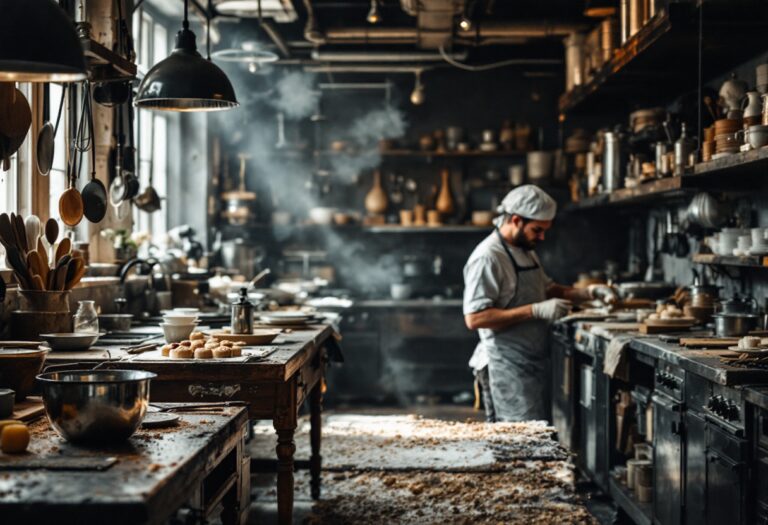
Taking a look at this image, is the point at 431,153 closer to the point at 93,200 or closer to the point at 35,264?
the point at 93,200

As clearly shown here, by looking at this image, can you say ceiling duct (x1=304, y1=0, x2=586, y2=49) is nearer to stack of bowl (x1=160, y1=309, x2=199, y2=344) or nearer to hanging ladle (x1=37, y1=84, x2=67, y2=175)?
hanging ladle (x1=37, y1=84, x2=67, y2=175)

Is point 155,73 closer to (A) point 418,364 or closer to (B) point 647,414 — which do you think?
(B) point 647,414

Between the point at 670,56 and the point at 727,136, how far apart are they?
1.36 meters

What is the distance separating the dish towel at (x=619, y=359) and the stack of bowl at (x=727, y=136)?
1109 mm

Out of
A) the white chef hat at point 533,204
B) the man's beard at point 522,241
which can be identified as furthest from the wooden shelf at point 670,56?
the man's beard at point 522,241

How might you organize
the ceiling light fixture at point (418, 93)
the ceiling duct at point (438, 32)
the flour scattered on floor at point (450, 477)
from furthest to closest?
the ceiling light fixture at point (418, 93) < the ceiling duct at point (438, 32) < the flour scattered on floor at point (450, 477)

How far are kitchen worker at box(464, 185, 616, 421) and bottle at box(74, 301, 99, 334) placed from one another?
6.94 feet

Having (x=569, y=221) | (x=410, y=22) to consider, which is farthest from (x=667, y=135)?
(x=410, y=22)

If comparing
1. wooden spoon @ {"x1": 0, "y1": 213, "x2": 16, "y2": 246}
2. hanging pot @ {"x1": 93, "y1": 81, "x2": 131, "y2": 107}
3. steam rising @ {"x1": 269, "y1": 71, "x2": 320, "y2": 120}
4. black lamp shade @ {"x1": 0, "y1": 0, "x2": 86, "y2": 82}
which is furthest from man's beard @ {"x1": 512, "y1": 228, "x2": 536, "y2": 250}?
steam rising @ {"x1": 269, "y1": 71, "x2": 320, "y2": 120}

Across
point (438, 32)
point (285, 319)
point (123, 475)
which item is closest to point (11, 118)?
point (285, 319)

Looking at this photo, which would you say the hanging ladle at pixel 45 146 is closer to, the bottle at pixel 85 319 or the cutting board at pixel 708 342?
the bottle at pixel 85 319

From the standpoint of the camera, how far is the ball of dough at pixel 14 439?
2111 mm

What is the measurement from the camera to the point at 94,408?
214cm

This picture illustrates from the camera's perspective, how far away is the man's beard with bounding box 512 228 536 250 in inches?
213
